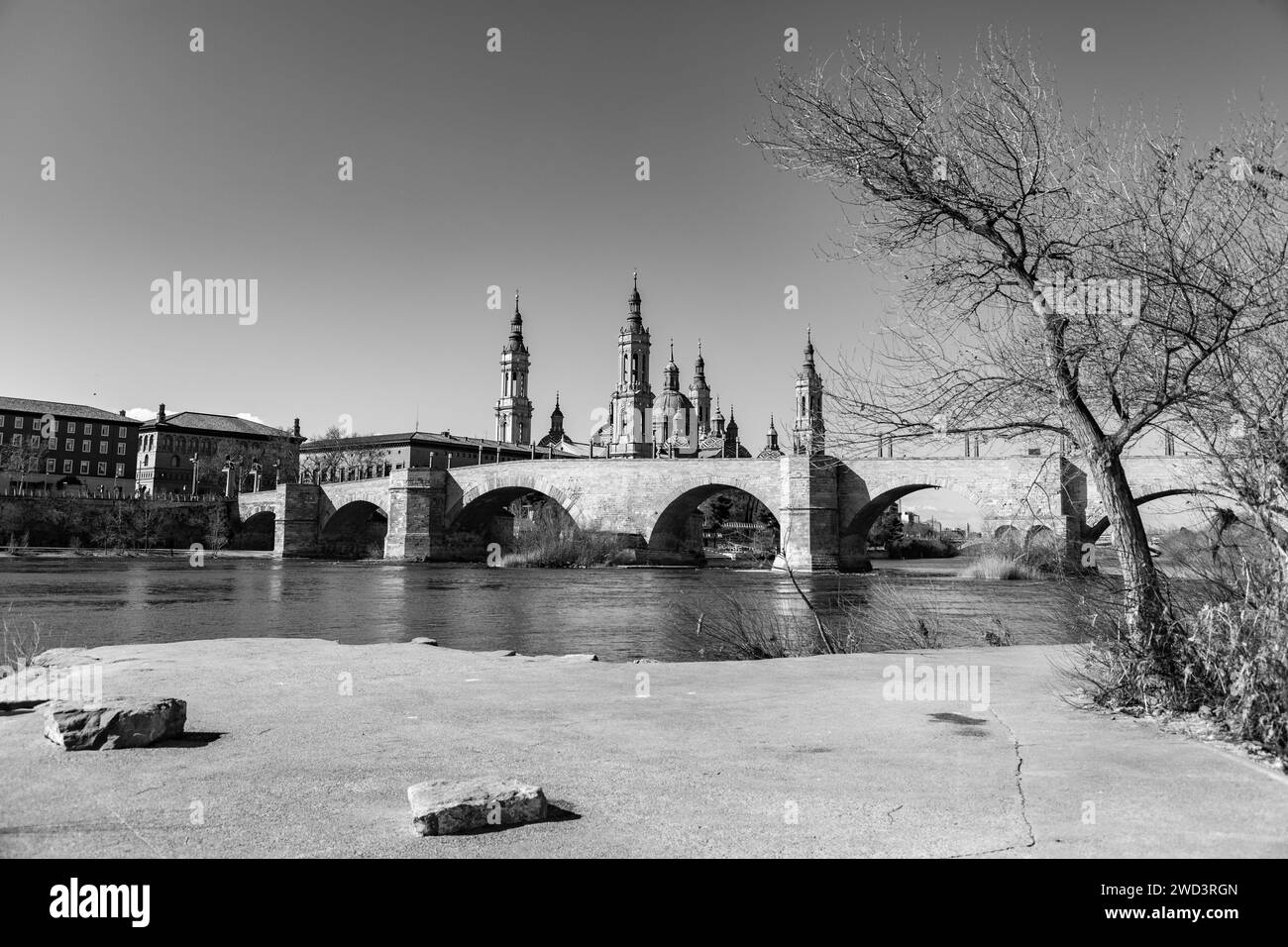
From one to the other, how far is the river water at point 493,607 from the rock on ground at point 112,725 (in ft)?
20.6

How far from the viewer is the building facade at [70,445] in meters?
93.2

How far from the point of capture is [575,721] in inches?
223

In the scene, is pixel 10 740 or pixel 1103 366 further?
pixel 1103 366

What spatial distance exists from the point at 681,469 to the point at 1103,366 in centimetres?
4516

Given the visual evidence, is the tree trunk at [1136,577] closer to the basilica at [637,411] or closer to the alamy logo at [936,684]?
the alamy logo at [936,684]

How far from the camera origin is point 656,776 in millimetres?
4301

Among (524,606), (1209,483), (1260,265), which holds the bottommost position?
(524,606)

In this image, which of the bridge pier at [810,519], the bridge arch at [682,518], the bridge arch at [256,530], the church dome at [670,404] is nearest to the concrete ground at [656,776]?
the bridge pier at [810,519]

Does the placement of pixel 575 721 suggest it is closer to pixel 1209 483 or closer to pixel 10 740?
pixel 10 740

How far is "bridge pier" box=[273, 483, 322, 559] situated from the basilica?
144 feet

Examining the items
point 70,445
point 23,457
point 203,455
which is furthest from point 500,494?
point 70,445

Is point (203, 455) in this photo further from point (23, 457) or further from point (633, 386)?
point (633, 386)

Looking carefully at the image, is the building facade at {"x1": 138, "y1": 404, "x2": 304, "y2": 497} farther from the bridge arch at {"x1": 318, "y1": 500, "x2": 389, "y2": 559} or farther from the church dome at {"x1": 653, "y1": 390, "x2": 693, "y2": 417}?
the church dome at {"x1": 653, "y1": 390, "x2": 693, "y2": 417}
